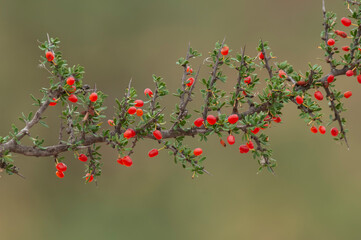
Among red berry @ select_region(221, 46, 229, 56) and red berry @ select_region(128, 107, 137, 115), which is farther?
red berry @ select_region(221, 46, 229, 56)

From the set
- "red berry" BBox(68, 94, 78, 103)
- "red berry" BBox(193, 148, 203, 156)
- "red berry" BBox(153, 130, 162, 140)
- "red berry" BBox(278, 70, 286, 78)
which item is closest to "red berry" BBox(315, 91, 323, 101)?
"red berry" BBox(278, 70, 286, 78)

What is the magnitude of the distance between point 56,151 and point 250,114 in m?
1.16

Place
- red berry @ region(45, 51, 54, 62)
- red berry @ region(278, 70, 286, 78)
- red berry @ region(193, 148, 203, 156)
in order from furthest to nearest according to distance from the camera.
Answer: red berry @ region(278, 70, 286, 78) < red berry @ region(193, 148, 203, 156) < red berry @ region(45, 51, 54, 62)

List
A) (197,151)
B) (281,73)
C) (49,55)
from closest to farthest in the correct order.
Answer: (49,55)
(197,151)
(281,73)

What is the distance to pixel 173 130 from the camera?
285cm

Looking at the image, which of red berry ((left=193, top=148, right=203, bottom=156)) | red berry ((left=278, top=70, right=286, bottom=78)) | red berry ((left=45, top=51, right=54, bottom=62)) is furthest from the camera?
red berry ((left=278, top=70, right=286, bottom=78))

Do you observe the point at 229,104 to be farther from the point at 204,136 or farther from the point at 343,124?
the point at 343,124

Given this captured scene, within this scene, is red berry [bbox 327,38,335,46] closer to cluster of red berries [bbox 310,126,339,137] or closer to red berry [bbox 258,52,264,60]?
red berry [bbox 258,52,264,60]

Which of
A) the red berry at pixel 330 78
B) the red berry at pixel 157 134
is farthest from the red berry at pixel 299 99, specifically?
the red berry at pixel 157 134

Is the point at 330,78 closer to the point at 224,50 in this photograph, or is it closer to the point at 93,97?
the point at 224,50

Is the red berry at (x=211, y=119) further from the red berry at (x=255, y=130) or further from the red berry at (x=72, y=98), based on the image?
the red berry at (x=72, y=98)

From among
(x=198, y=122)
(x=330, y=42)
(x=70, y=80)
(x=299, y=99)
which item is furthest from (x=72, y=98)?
(x=330, y=42)

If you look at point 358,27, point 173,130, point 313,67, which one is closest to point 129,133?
point 173,130

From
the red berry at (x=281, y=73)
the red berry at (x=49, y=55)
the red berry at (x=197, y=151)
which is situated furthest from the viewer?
the red berry at (x=281, y=73)
